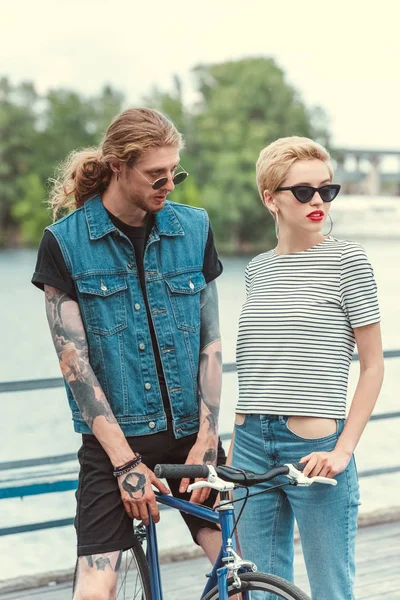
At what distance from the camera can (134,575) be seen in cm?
245

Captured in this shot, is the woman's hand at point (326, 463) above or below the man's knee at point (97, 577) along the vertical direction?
above

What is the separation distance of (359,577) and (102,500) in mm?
1959

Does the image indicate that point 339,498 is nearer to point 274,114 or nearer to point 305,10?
point 274,114

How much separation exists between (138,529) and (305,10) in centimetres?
7828

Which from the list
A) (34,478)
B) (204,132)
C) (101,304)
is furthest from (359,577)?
(204,132)

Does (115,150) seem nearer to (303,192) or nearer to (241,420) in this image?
(303,192)

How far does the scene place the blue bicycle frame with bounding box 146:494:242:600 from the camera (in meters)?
2.03

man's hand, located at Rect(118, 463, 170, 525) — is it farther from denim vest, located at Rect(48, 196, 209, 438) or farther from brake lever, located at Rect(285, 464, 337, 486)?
brake lever, located at Rect(285, 464, 337, 486)

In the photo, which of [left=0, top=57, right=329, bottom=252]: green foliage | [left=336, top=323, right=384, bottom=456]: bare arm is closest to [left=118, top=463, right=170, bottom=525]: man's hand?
[left=336, top=323, right=384, bottom=456]: bare arm

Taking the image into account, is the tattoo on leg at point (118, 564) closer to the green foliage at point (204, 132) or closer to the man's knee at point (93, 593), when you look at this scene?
the man's knee at point (93, 593)

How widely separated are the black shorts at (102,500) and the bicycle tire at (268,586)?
1.11ft

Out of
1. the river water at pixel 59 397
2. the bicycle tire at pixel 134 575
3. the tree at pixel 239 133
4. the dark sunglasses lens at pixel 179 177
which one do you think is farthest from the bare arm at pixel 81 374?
the tree at pixel 239 133

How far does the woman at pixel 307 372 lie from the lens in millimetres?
2100

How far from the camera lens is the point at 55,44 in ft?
219
